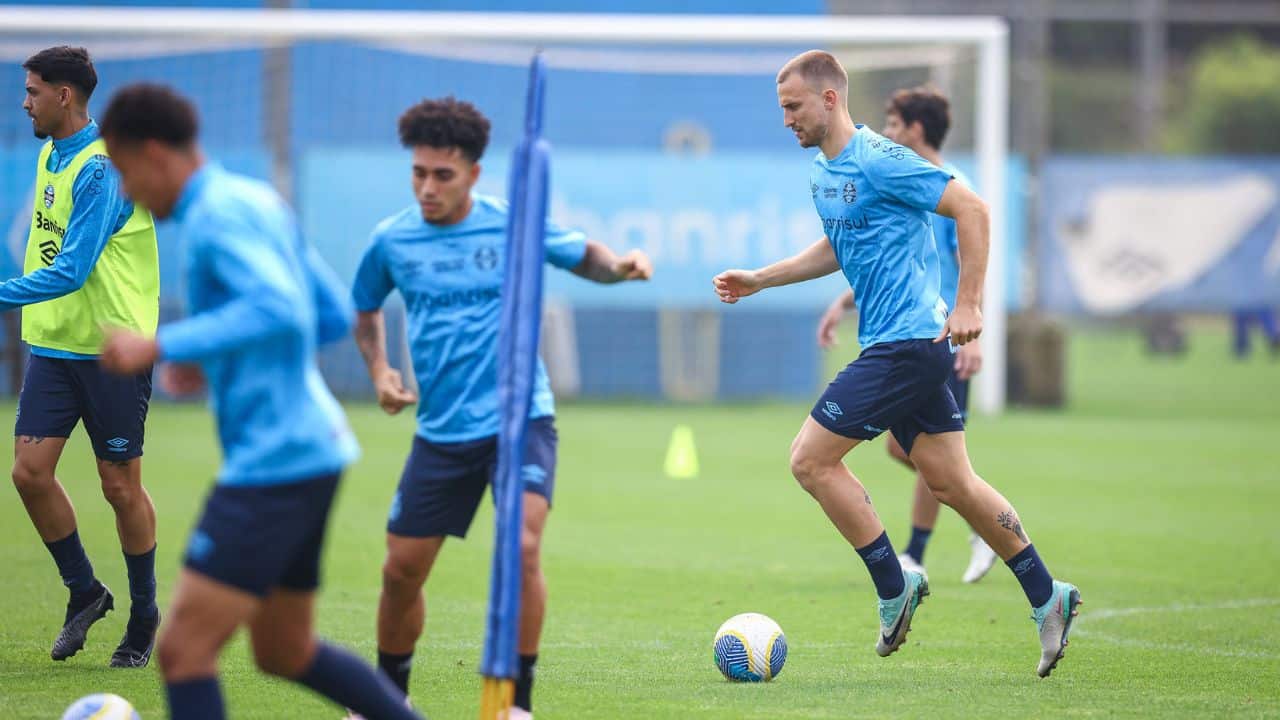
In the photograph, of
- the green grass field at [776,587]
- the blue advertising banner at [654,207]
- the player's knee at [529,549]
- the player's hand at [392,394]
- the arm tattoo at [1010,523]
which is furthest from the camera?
the blue advertising banner at [654,207]

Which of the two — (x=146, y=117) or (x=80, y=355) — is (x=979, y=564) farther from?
(x=146, y=117)

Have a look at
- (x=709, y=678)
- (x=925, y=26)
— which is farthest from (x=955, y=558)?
(x=925, y=26)

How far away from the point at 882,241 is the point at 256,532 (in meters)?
3.31

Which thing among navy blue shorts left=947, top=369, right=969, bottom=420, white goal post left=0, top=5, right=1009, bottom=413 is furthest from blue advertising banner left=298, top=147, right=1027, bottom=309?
navy blue shorts left=947, top=369, right=969, bottom=420

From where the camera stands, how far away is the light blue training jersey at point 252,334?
13.9ft

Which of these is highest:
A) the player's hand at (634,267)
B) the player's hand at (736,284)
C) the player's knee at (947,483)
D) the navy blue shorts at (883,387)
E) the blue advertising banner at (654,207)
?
the blue advertising banner at (654,207)

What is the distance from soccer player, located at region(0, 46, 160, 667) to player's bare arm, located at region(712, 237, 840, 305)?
8.37 feet

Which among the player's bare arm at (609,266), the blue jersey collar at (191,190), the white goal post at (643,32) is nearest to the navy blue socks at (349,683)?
the blue jersey collar at (191,190)

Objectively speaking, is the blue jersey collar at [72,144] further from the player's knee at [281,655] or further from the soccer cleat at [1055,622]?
the soccer cleat at [1055,622]

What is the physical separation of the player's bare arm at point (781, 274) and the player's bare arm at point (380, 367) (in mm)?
1688

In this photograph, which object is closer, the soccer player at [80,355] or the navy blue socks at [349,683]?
the navy blue socks at [349,683]

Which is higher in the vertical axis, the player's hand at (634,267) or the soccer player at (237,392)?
the player's hand at (634,267)

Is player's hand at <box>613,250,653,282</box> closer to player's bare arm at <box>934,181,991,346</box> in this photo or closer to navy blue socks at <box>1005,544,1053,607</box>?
player's bare arm at <box>934,181,991,346</box>

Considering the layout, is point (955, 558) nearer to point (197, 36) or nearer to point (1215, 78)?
point (197, 36)
